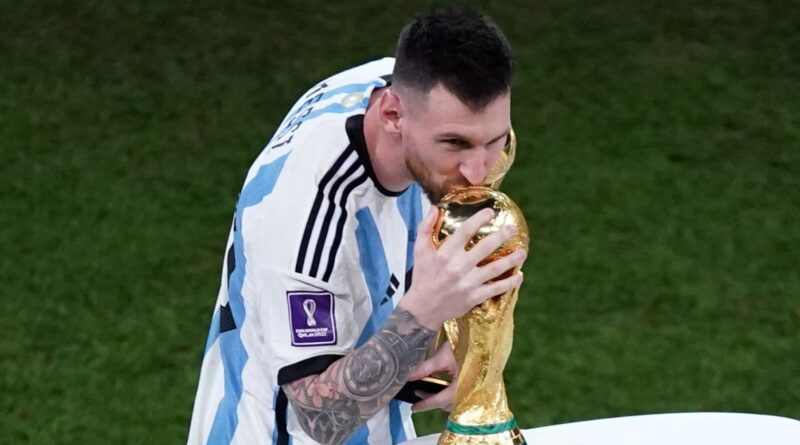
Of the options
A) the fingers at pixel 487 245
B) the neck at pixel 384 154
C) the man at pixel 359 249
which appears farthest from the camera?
the neck at pixel 384 154

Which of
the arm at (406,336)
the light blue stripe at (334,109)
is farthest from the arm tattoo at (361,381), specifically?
the light blue stripe at (334,109)

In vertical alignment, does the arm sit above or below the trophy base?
above

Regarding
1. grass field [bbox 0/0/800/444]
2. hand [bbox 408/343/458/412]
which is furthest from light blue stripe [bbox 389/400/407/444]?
grass field [bbox 0/0/800/444]

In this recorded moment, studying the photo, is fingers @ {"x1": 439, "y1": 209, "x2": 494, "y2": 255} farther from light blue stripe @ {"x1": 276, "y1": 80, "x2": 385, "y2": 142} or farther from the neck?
light blue stripe @ {"x1": 276, "y1": 80, "x2": 385, "y2": 142}

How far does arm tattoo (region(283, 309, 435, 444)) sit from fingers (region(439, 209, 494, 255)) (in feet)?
0.52

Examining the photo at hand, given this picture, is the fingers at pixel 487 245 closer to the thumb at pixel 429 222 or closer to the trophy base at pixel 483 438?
the thumb at pixel 429 222

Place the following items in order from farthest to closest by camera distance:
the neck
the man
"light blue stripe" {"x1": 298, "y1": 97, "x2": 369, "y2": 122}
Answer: "light blue stripe" {"x1": 298, "y1": 97, "x2": 369, "y2": 122}
the neck
the man

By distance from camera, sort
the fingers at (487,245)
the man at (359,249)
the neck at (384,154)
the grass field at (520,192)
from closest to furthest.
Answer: the fingers at (487,245) < the man at (359,249) < the neck at (384,154) < the grass field at (520,192)

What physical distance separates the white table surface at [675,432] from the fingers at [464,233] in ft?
1.75

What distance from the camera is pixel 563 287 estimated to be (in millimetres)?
4441

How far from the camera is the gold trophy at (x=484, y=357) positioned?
1.91 metres

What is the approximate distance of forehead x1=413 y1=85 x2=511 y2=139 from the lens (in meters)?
1.94

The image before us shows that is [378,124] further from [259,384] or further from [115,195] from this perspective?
[115,195]

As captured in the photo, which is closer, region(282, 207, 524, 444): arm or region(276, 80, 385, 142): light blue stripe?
region(282, 207, 524, 444): arm
